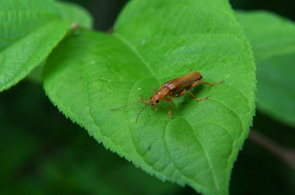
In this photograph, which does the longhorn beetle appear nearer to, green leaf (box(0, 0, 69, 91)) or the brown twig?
green leaf (box(0, 0, 69, 91))

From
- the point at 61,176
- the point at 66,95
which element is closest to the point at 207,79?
the point at 66,95

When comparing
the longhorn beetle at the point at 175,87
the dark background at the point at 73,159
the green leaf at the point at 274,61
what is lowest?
the dark background at the point at 73,159

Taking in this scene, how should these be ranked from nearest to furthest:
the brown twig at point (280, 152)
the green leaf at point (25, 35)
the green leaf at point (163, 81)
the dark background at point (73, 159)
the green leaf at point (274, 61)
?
the green leaf at point (163, 81) → the green leaf at point (25, 35) → the brown twig at point (280, 152) → the green leaf at point (274, 61) → the dark background at point (73, 159)

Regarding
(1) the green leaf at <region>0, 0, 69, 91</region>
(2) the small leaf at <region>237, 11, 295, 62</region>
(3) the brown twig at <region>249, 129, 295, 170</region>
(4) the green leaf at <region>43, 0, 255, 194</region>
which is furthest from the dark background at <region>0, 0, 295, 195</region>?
(1) the green leaf at <region>0, 0, 69, 91</region>

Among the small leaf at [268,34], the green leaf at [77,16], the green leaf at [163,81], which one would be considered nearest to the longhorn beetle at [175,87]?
the green leaf at [163,81]

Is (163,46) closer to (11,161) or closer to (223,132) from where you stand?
(223,132)

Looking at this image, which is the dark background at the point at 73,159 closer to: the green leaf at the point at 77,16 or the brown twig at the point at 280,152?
the brown twig at the point at 280,152
